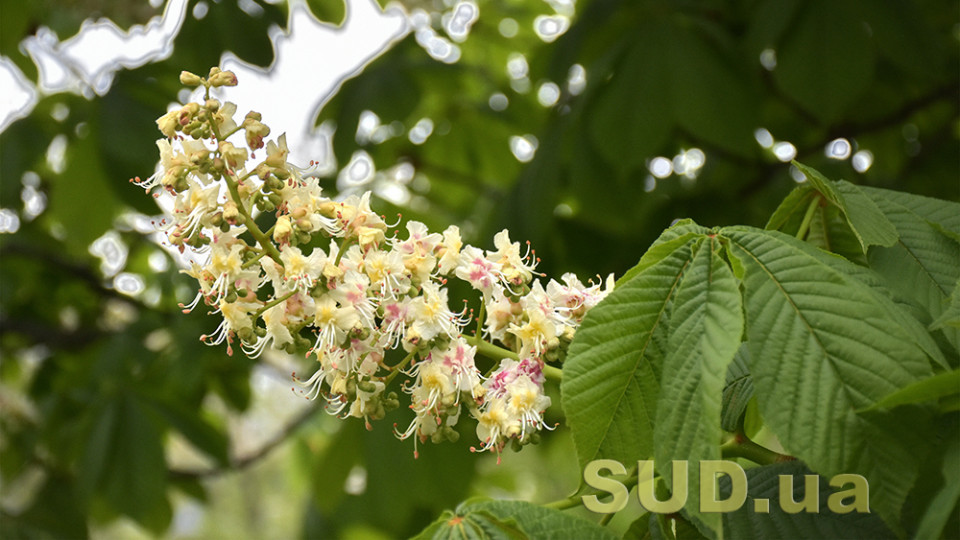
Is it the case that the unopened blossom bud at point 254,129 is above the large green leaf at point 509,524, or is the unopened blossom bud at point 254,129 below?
above

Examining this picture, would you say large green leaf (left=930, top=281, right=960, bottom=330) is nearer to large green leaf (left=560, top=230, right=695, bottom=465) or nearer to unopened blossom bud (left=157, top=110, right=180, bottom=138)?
large green leaf (left=560, top=230, right=695, bottom=465)

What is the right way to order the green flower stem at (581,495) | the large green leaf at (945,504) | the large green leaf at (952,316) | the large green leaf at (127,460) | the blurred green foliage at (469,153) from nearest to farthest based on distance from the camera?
1. the large green leaf at (945,504)
2. the large green leaf at (952,316)
3. the green flower stem at (581,495)
4. the blurred green foliage at (469,153)
5. the large green leaf at (127,460)

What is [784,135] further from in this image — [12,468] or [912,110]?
[12,468]

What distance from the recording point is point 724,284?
0.72m

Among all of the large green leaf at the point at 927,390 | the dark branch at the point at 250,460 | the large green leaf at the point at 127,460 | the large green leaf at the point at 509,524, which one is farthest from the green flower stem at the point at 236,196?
the dark branch at the point at 250,460

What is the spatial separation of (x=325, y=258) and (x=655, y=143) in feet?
3.77

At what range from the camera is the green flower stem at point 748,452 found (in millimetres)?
841

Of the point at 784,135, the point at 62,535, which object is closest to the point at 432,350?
the point at 784,135


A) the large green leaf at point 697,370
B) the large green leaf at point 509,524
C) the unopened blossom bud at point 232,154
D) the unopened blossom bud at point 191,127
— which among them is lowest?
the large green leaf at point 509,524

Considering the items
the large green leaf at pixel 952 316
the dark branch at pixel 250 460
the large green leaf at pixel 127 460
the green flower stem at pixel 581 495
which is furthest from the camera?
the dark branch at pixel 250 460

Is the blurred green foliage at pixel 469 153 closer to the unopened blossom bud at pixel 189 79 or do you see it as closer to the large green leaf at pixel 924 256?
the unopened blossom bud at pixel 189 79

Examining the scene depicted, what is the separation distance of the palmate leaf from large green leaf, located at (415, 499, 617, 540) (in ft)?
0.66

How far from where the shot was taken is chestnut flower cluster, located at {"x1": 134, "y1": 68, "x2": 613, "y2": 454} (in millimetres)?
838

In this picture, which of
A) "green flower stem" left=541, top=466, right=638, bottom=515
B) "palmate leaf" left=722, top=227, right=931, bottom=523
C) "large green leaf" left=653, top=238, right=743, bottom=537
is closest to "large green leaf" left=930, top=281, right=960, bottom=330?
"palmate leaf" left=722, top=227, right=931, bottom=523
